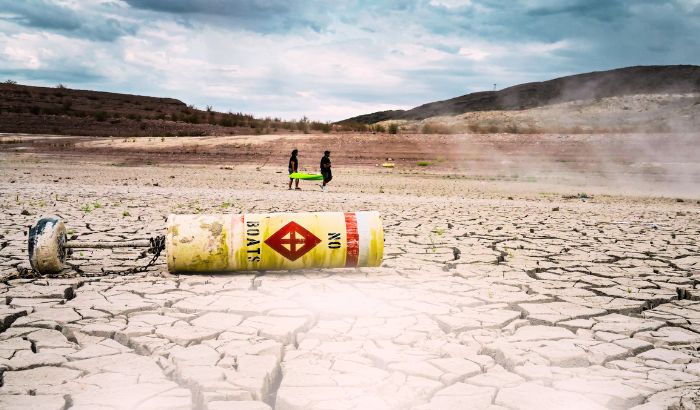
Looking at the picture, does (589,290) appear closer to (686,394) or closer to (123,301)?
(686,394)

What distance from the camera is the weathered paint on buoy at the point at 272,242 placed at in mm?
3973

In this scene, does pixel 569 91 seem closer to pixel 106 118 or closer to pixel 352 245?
pixel 106 118

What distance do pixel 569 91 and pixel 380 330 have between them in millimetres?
50688

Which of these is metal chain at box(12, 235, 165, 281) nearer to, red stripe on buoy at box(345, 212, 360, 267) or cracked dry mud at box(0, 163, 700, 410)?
cracked dry mud at box(0, 163, 700, 410)

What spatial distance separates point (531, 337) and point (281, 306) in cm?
150

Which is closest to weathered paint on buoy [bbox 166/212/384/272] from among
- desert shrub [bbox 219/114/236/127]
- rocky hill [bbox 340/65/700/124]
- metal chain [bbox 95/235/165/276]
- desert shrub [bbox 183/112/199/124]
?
metal chain [bbox 95/235/165/276]

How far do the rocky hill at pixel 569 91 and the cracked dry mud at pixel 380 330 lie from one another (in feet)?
130

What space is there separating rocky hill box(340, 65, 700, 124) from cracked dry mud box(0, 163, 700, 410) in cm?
3967

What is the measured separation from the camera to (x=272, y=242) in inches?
159

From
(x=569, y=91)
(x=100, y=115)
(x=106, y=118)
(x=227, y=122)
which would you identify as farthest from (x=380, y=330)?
(x=569, y=91)

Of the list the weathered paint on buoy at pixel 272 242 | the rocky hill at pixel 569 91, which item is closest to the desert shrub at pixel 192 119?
the rocky hill at pixel 569 91

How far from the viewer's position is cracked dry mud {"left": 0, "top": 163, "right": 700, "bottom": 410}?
2.34m

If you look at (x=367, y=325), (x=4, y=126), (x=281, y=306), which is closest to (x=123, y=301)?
(x=281, y=306)

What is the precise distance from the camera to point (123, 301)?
3.48 m
